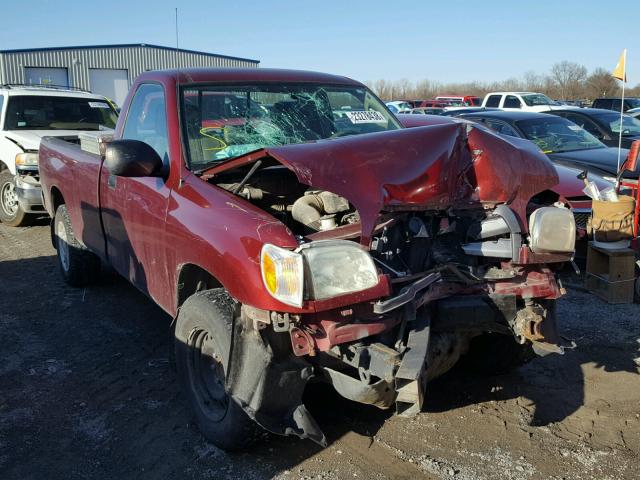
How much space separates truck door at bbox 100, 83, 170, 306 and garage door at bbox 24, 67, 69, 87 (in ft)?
76.8

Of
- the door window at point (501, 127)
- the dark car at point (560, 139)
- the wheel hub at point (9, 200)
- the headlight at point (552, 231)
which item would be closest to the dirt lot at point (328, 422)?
the headlight at point (552, 231)

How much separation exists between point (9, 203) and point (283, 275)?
7.98 m

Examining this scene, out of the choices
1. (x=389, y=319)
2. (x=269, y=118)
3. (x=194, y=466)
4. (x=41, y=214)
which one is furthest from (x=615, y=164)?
(x=41, y=214)

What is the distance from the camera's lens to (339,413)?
3695mm

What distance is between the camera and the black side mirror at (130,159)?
11.5 feet

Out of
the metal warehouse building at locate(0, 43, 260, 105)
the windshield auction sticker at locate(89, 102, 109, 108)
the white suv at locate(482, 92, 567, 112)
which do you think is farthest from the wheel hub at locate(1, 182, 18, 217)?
the metal warehouse building at locate(0, 43, 260, 105)

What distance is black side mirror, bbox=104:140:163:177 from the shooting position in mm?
3512

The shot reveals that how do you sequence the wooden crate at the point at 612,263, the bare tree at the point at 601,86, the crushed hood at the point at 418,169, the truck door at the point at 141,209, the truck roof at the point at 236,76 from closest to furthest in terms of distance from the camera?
the crushed hood at the point at 418,169
the truck door at the point at 141,209
the truck roof at the point at 236,76
the wooden crate at the point at 612,263
the bare tree at the point at 601,86

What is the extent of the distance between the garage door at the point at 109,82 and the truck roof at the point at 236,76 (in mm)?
25251

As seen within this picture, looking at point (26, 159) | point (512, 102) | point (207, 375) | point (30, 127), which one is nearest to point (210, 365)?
point (207, 375)

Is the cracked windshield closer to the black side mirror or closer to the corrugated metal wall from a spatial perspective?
the black side mirror

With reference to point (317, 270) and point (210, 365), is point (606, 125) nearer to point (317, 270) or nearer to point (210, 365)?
point (210, 365)

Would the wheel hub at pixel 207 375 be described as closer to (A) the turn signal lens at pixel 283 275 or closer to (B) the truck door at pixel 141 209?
(B) the truck door at pixel 141 209

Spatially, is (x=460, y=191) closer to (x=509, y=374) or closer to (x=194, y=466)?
(x=509, y=374)
